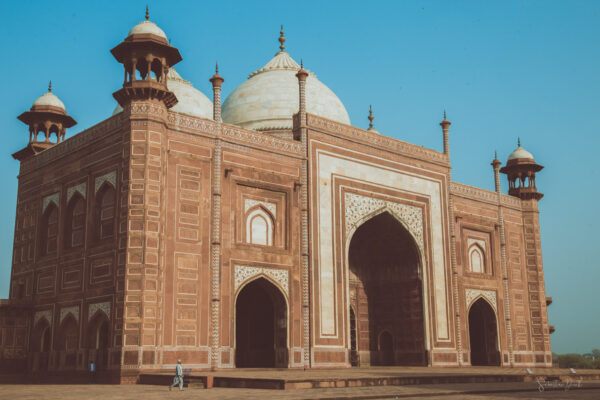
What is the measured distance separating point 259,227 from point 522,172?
12.0m

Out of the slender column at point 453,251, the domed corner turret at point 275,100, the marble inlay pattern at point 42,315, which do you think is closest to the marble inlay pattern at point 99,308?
the marble inlay pattern at point 42,315

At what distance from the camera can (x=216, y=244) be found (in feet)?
52.0

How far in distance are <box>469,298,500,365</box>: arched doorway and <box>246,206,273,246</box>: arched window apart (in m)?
8.96

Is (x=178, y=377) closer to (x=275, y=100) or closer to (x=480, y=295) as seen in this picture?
(x=275, y=100)

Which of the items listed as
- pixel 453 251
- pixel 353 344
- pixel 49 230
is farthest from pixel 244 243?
pixel 453 251

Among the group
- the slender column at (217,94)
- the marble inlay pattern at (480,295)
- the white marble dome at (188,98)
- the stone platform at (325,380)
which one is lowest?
the stone platform at (325,380)

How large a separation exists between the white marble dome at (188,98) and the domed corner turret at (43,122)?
3.36 meters

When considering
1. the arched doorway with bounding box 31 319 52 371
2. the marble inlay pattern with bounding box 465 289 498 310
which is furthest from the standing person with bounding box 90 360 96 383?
the marble inlay pattern with bounding box 465 289 498 310

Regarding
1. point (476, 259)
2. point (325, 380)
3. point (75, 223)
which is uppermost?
point (75, 223)

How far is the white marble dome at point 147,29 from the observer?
51.8 feet

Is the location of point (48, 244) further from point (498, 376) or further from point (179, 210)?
point (498, 376)

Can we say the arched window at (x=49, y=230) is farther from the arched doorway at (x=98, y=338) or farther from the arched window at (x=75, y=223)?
the arched doorway at (x=98, y=338)

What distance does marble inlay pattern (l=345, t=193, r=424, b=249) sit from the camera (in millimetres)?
18953

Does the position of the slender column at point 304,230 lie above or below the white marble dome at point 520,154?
below
